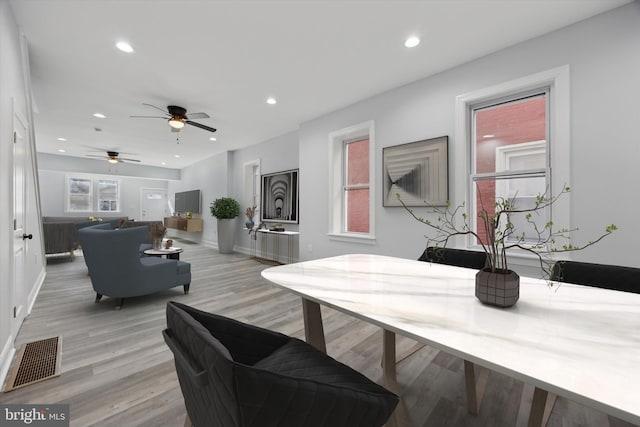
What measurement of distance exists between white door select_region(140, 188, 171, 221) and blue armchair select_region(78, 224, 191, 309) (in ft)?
27.4

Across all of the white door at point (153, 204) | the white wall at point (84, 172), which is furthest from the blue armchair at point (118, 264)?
the white door at point (153, 204)

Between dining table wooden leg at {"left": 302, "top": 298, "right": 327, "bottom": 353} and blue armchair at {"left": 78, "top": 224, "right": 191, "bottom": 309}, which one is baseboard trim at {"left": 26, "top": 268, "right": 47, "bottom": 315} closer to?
blue armchair at {"left": 78, "top": 224, "right": 191, "bottom": 309}

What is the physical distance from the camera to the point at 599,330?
80 cm

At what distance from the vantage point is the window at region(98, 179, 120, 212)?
9.27 m

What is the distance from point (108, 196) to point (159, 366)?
1001 cm

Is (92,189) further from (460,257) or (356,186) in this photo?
(460,257)

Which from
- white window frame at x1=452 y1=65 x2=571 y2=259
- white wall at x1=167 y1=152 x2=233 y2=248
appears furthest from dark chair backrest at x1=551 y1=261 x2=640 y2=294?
white wall at x1=167 y1=152 x2=233 y2=248

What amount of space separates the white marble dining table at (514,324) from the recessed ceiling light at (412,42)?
2.18 m

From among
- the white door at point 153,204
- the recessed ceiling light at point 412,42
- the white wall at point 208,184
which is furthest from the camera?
the white door at point 153,204

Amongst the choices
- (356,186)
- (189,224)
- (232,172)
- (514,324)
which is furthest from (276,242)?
(514,324)

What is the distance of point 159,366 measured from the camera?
6.31 ft

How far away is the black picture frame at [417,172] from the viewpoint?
2.98 meters

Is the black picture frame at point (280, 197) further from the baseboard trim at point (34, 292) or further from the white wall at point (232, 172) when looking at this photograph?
the baseboard trim at point (34, 292)

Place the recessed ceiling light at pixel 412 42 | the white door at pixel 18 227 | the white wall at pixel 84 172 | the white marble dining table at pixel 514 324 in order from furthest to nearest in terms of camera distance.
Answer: the white wall at pixel 84 172 → the recessed ceiling light at pixel 412 42 → the white door at pixel 18 227 → the white marble dining table at pixel 514 324
